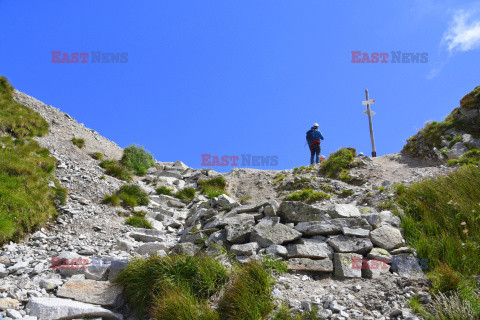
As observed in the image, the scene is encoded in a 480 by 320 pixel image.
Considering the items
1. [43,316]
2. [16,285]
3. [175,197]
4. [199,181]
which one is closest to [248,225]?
[43,316]

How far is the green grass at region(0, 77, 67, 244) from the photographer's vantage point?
31.9 ft

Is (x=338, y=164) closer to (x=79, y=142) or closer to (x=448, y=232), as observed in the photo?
(x=448, y=232)

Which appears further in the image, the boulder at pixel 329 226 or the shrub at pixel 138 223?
the shrub at pixel 138 223

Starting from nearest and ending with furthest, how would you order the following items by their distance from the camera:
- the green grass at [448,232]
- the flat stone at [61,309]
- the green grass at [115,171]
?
the green grass at [448,232], the flat stone at [61,309], the green grass at [115,171]

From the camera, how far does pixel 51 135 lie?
18219mm

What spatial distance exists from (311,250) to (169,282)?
11.2ft

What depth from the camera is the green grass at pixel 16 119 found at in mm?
15379

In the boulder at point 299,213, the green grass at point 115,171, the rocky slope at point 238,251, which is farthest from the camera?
the green grass at point 115,171

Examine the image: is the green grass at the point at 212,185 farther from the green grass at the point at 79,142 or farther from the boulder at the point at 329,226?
the boulder at the point at 329,226

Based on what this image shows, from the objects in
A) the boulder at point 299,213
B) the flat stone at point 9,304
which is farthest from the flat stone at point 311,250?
the flat stone at point 9,304

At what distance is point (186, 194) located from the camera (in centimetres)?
1747

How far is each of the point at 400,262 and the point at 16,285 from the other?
855cm

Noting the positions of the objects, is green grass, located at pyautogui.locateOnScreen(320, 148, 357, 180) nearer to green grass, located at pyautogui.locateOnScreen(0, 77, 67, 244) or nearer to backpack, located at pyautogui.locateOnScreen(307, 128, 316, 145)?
backpack, located at pyautogui.locateOnScreen(307, 128, 316, 145)

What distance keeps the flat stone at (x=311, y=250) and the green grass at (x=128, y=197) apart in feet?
30.5
